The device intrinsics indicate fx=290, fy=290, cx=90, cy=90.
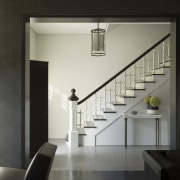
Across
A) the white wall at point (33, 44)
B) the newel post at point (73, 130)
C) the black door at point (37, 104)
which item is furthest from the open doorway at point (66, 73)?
the black door at point (37, 104)

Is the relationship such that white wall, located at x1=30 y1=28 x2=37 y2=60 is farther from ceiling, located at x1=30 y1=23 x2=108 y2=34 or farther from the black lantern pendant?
the black lantern pendant

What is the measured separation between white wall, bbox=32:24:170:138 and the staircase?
0.36 metres

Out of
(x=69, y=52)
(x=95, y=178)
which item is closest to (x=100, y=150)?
(x=95, y=178)

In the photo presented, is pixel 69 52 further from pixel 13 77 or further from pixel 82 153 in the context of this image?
pixel 13 77

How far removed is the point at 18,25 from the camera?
4250mm

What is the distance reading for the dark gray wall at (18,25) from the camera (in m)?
4.24

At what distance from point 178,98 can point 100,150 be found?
11.0 feet

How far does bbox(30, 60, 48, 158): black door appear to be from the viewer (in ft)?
20.1

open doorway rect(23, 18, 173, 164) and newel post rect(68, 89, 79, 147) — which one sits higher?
open doorway rect(23, 18, 173, 164)

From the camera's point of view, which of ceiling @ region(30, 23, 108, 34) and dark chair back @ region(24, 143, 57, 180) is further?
ceiling @ region(30, 23, 108, 34)

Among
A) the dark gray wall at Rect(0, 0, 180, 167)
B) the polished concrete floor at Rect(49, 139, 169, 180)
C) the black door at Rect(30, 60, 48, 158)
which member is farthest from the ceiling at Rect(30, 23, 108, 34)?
the dark gray wall at Rect(0, 0, 180, 167)

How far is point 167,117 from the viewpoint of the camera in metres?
7.95

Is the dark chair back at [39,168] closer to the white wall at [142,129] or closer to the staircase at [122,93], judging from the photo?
the staircase at [122,93]

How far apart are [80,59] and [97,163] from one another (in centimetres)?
400
